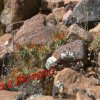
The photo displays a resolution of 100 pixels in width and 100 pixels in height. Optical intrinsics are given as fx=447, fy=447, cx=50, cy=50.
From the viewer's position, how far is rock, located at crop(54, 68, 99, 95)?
8.12 m

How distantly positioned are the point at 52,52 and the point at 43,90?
5.76 feet

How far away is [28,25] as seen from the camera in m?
12.8

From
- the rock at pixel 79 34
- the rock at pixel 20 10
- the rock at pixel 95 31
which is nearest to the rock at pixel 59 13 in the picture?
the rock at pixel 20 10

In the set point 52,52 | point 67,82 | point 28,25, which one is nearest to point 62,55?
point 52,52

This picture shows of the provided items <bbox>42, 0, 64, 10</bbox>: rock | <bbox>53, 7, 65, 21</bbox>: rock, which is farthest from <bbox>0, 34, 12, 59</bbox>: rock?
<bbox>42, 0, 64, 10</bbox>: rock

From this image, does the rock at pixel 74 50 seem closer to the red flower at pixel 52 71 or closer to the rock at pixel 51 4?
the red flower at pixel 52 71

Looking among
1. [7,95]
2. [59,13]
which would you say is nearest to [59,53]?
[7,95]

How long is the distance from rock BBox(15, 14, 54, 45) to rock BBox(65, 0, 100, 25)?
688mm

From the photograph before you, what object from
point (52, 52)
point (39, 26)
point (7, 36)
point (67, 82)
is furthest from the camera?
point (7, 36)

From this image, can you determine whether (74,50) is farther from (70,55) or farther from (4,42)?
(4,42)

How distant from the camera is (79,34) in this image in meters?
10.9

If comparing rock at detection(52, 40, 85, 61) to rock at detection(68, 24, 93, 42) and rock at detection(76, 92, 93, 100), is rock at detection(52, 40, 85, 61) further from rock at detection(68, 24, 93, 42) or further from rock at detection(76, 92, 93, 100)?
rock at detection(76, 92, 93, 100)

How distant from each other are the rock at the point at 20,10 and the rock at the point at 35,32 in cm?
180

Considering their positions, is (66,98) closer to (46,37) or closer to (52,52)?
(52,52)
